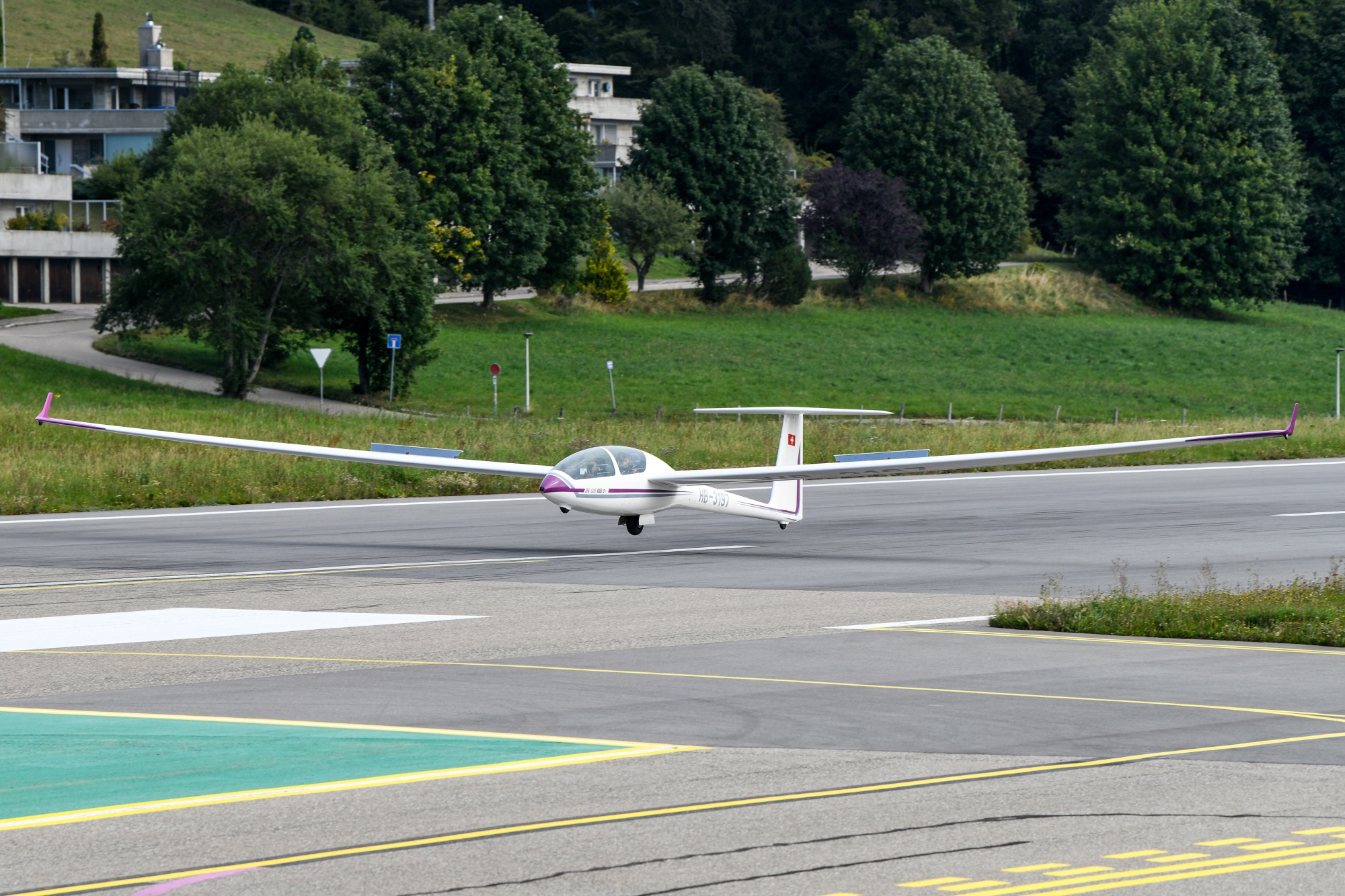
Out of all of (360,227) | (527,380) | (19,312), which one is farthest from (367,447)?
(19,312)

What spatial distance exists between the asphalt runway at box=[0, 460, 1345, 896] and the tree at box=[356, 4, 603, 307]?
57.5 metres

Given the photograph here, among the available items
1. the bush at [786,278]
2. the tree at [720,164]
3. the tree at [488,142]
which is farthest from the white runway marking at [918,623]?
the tree at [720,164]

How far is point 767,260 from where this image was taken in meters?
95.5

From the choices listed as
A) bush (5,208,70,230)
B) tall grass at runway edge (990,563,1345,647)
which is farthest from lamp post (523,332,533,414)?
tall grass at runway edge (990,563,1345,647)

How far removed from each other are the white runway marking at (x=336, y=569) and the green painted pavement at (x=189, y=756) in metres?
8.30

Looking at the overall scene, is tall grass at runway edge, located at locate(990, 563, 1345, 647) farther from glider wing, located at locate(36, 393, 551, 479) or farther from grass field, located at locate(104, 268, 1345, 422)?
grass field, located at locate(104, 268, 1345, 422)

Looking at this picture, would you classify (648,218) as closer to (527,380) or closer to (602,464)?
(527,380)

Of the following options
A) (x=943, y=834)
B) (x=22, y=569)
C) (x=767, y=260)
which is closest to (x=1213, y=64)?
(x=767, y=260)

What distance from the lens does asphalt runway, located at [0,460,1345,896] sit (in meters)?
8.40

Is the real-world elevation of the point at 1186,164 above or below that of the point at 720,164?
above

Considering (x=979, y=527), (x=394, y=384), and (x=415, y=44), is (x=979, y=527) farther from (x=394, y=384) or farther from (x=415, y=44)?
(x=415, y=44)

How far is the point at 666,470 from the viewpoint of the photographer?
2416cm

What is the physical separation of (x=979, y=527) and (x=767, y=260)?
69512mm

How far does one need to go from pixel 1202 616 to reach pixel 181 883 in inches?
477
